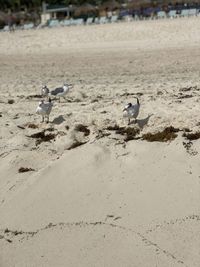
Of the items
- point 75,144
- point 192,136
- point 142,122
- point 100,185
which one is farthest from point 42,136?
point 192,136

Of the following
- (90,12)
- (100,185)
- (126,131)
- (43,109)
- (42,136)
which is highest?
(43,109)

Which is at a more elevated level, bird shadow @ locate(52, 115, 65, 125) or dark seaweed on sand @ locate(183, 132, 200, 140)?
dark seaweed on sand @ locate(183, 132, 200, 140)

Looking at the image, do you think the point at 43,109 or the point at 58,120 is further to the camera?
the point at 58,120

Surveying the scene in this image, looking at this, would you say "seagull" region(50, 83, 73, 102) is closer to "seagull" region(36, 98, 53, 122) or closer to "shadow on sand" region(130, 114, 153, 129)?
"seagull" region(36, 98, 53, 122)

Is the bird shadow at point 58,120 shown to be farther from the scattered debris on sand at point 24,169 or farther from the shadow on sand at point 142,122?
the scattered debris on sand at point 24,169

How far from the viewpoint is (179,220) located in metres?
5.36

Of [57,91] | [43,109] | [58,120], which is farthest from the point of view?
[57,91]

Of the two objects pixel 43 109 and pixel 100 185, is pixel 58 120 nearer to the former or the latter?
pixel 43 109

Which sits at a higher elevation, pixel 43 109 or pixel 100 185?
pixel 43 109

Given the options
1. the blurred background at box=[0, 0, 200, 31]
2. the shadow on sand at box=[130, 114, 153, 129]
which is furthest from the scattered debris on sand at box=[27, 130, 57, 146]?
the blurred background at box=[0, 0, 200, 31]

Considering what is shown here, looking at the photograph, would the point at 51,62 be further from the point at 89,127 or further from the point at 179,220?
the point at 179,220

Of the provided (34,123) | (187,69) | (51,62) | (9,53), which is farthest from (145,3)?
(34,123)

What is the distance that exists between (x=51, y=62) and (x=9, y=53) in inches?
221

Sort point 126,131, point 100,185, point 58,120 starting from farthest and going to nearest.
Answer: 1. point 58,120
2. point 126,131
3. point 100,185
